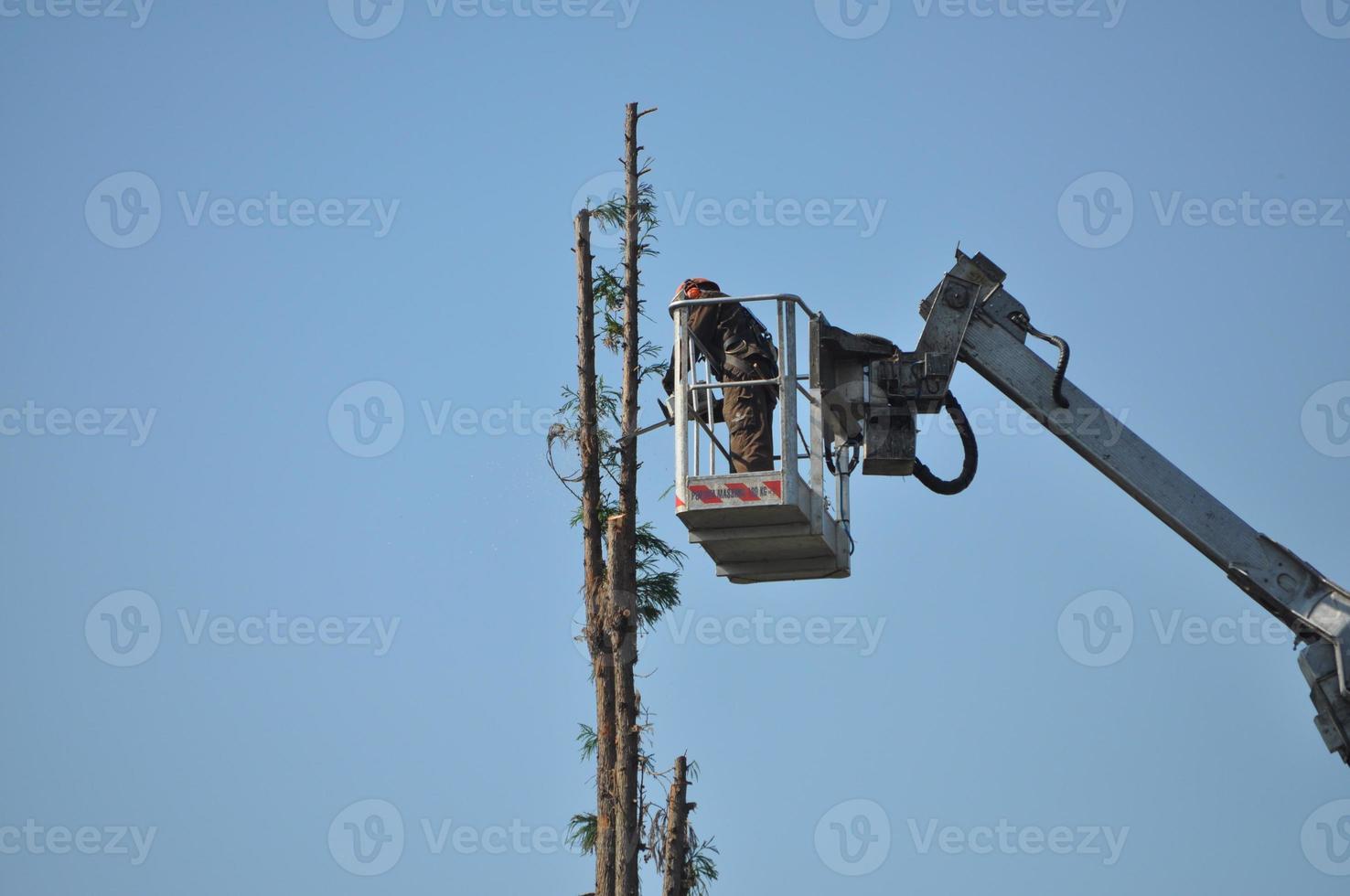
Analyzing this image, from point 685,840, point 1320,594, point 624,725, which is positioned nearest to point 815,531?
point 1320,594

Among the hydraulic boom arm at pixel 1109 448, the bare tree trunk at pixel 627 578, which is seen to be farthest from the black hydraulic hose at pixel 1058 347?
the bare tree trunk at pixel 627 578

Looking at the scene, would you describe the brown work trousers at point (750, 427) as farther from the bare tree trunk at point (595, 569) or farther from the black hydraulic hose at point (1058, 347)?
the bare tree trunk at point (595, 569)

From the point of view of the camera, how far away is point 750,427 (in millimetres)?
12922

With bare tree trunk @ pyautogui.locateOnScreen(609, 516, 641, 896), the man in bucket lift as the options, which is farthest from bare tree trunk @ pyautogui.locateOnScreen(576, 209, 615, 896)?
the man in bucket lift

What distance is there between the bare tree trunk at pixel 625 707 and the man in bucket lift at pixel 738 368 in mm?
3867

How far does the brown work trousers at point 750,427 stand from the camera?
12844 millimetres

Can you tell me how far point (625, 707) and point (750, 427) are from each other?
481 cm

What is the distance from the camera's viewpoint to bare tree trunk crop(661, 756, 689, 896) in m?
17.6

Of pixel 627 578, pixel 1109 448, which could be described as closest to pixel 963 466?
pixel 1109 448

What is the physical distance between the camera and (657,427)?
14203 mm

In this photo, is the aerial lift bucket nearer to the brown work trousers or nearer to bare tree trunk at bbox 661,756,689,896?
the brown work trousers

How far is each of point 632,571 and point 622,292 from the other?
272cm

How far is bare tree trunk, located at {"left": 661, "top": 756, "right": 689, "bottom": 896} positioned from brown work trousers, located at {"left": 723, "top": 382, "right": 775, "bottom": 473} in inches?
223

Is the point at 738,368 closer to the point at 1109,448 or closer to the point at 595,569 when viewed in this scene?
the point at 1109,448
